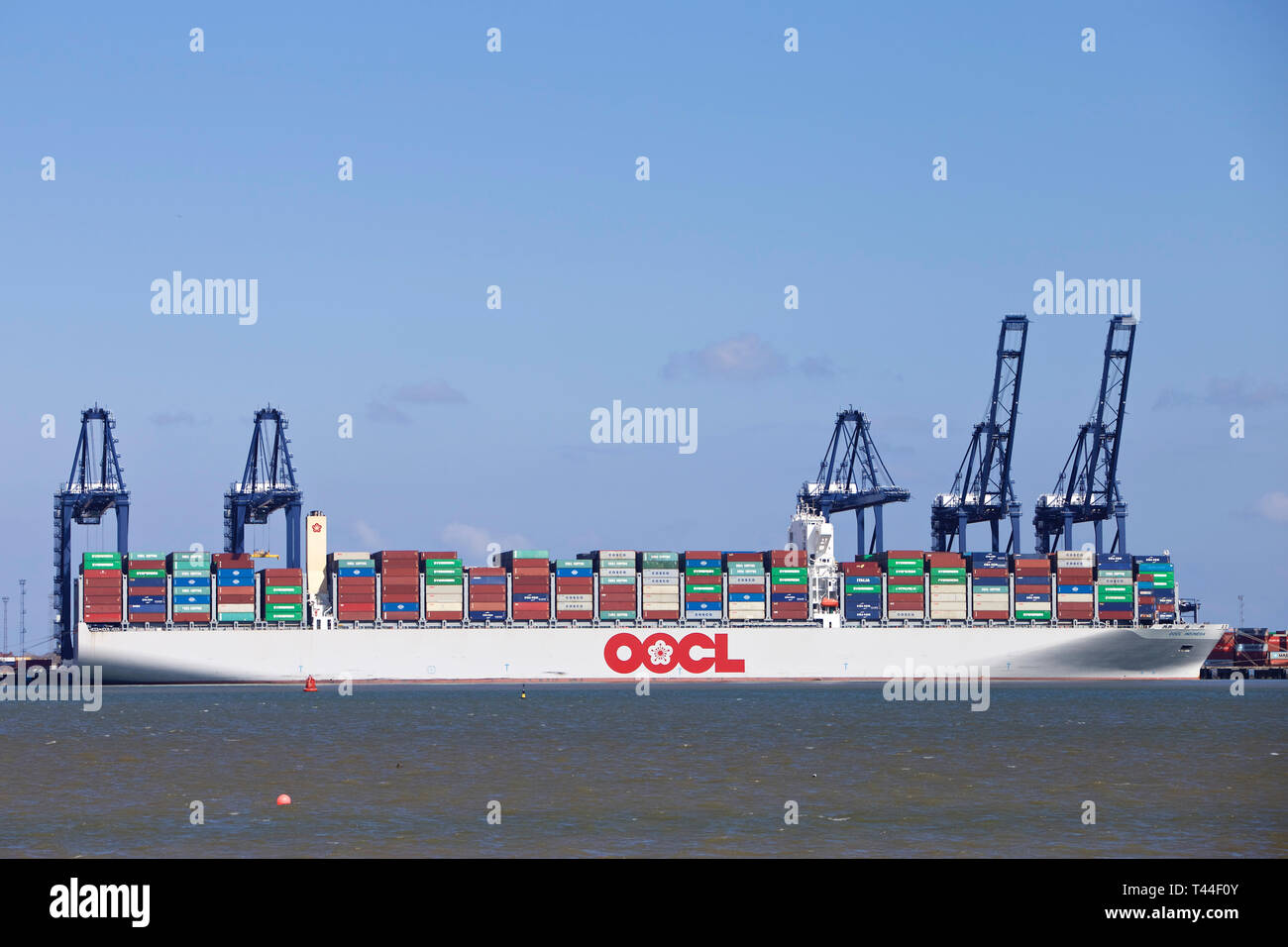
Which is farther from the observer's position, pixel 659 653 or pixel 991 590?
pixel 991 590

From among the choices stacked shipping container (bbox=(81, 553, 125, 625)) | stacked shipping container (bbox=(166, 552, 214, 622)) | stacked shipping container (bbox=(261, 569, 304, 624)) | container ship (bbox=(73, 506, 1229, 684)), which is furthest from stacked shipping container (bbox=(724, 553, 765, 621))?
stacked shipping container (bbox=(81, 553, 125, 625))

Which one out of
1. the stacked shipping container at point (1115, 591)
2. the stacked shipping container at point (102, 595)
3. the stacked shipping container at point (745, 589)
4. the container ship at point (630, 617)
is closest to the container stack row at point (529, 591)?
the container ship at point (630, 617)

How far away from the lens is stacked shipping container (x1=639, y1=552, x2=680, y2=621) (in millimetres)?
122562

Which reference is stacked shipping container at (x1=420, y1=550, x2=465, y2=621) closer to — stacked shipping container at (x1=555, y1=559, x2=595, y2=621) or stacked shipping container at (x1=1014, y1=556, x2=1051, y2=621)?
stacked shipping container at (x1=555, y1=559, x2=595, y2=621)

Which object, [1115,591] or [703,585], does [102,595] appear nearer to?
[703,585]

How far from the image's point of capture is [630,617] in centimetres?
12319

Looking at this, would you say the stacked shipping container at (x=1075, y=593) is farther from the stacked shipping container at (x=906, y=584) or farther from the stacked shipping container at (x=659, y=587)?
the stacked shipping container at (x=659, y=587)

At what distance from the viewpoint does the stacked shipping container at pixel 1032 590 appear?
411ft

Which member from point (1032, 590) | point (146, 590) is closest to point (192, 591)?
point (146, 590)

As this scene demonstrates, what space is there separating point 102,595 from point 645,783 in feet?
284

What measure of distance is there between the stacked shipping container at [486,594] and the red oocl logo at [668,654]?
9.29 m

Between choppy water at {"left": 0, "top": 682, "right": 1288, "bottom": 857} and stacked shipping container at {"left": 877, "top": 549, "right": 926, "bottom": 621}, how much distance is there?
40.4 m

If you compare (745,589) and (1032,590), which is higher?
(745,589)
